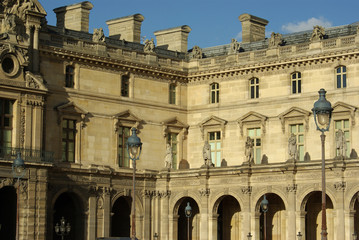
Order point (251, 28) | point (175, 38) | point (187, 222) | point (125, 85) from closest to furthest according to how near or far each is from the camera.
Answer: point (125, 85), point (187, 222), point (251, 28), point (175, 38)

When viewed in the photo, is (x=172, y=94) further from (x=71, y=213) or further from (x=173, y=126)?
(x=71, y=213)

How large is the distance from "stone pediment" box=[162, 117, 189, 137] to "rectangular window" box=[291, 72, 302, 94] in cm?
973

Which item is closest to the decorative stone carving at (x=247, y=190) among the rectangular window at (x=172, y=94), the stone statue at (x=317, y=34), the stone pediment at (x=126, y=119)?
the stone pediment at (x=126, y=119)

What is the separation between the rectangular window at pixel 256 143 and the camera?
69688 millimetres

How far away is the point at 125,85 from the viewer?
7100cm

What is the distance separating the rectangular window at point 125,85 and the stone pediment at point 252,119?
856 centimetres

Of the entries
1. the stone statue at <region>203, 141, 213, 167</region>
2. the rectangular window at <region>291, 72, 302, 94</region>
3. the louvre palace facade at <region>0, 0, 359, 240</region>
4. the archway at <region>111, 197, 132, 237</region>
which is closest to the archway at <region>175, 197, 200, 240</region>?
the louvre palace facade at <region>0, 0, 359, 240</region>

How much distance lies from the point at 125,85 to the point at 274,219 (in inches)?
579

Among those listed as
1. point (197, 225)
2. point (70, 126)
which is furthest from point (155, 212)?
point (70, 126)

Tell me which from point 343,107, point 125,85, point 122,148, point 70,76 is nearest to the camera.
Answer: point 343,107

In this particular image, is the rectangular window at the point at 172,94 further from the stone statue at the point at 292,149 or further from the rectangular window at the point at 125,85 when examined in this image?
the stone statue at the point at 292,149

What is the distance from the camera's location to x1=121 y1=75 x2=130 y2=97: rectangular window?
70.7 metres

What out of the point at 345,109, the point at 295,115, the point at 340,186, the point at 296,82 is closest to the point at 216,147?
the point at 295,115

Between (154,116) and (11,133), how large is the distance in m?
13.5
